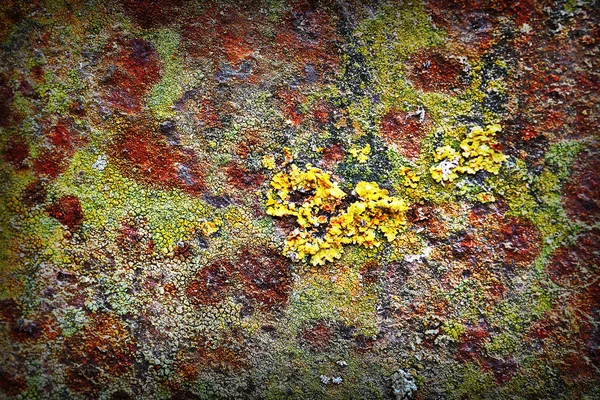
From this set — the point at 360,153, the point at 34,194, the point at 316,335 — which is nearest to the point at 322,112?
the point at 360,153

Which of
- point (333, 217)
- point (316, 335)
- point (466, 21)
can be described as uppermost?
point (466, 21)

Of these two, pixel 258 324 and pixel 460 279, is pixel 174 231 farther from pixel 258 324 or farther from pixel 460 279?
pixel 460 279

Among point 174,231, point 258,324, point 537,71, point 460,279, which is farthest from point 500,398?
point 174,231

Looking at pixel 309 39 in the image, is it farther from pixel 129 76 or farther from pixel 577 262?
pixel 577 262

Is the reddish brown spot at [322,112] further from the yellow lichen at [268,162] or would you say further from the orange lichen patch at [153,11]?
the orange lichen patch at [153,11]

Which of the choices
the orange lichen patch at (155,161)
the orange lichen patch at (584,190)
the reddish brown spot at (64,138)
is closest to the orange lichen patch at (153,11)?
the orange lichen patch at (155,161)

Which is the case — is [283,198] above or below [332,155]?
below
